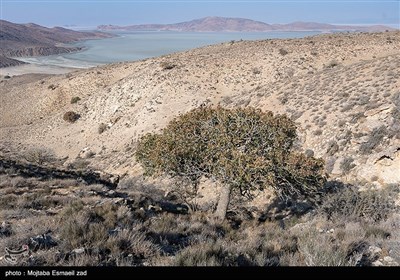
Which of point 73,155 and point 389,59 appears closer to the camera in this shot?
point 389,59

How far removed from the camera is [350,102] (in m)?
21.9

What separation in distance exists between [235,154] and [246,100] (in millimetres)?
19711

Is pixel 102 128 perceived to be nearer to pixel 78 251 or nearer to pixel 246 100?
pixel 246 100

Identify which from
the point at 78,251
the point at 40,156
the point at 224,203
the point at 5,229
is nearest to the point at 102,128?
the point at 40,156

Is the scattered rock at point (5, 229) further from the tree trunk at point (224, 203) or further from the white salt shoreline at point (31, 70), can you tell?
the white salt shoreline at point (31, 70)

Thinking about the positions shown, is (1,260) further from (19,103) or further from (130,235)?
(19,103)

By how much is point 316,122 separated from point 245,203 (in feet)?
26.6

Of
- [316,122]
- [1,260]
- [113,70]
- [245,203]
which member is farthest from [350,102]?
[113,70]

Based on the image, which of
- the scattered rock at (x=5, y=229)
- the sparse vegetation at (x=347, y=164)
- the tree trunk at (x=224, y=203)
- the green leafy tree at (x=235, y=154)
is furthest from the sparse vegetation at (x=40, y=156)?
the sparse vegetation at (x=347, y=164)

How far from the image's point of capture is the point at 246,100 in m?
30.3

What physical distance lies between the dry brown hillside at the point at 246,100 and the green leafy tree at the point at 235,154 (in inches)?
226

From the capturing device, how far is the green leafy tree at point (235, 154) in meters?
11.3

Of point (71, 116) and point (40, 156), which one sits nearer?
point (40, 156)

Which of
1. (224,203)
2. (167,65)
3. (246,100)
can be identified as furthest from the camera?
(167,65)
